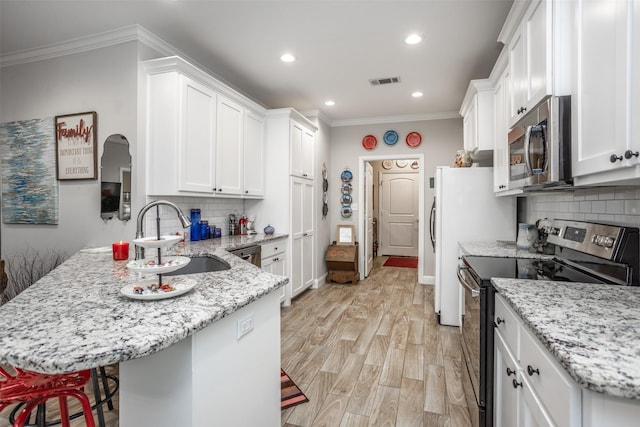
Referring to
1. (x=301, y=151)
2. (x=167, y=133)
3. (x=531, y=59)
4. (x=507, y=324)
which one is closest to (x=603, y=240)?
(x=507, y=324)

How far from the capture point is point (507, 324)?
1.38 m

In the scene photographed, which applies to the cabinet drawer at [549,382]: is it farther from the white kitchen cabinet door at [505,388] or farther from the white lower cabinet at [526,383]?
the white kitchen cabinet door at [505,388]

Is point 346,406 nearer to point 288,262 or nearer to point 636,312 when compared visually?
point 636,312

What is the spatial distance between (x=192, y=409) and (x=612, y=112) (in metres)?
1.69

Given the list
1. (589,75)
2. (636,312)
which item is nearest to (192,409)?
(636,312)

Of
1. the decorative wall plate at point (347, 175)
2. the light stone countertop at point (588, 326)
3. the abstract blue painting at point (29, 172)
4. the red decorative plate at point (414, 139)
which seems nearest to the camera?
the light stone countertop at point (588, 326)

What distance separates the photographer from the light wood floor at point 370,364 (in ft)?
6.46

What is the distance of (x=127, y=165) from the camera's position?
8.87 ft

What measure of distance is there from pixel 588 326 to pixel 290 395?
68.2 inches

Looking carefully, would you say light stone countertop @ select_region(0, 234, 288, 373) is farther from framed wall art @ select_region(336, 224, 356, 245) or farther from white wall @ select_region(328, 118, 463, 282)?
white wall @ select_region(328, 118, 463, 282)

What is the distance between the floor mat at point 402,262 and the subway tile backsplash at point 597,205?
4.07m

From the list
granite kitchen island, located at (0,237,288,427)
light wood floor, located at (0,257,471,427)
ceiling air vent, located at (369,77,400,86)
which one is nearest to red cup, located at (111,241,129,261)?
granite kitchen island, located at (0,237,288,427)

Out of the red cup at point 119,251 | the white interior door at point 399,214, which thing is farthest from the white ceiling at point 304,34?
the white interior door at point 399,214

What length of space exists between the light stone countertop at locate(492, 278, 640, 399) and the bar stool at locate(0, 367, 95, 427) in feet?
4.73
